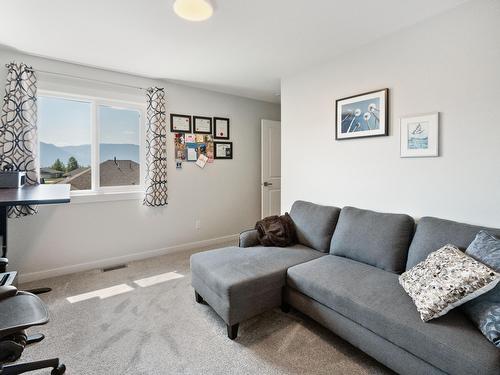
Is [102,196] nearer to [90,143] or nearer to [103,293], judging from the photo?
[90,143]

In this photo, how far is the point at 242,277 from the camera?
76.5 inches

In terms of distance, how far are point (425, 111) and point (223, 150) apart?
2715 mm

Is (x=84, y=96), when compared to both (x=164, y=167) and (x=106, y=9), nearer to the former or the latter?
(x=164, y=167)

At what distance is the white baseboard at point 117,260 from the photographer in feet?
9.41

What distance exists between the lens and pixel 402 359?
142cm

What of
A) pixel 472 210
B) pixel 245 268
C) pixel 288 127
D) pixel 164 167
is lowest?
pixel 245 268

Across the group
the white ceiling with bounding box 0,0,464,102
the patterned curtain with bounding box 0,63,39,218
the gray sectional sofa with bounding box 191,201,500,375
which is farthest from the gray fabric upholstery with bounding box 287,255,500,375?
the patterned curtain with bounding box 0,63,39,218

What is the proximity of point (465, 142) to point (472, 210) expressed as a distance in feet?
1.63

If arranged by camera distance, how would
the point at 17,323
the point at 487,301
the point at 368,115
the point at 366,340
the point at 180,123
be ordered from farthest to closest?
the point at 180,123 < the point at 368,115 < the point at 366,340 < the point at 487,301 < the point at 17,323

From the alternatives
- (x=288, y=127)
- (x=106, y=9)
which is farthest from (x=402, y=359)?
(x=106, y=9)

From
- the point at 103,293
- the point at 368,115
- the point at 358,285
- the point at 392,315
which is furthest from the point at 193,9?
the point at 103,293

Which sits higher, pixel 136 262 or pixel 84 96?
pixel 84 96

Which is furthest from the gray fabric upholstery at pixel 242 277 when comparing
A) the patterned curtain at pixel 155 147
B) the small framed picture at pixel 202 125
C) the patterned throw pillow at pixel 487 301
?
the small framed picture at pixel 202 125

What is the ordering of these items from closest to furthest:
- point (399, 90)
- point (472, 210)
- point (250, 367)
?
point (250, 367) < point (472, 210) < point (399, 90)
